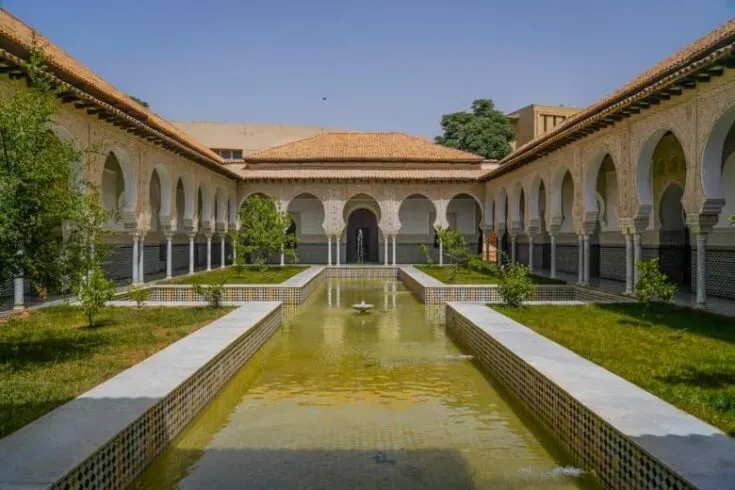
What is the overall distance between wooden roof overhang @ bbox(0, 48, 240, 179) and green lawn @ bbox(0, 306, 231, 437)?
108 inches

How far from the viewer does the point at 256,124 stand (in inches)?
1374

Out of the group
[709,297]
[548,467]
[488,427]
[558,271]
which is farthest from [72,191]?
[558,271]

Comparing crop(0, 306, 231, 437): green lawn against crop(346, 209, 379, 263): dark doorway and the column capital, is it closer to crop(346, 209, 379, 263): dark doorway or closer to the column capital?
the column capital

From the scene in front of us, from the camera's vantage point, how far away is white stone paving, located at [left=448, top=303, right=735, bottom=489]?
9.66 ft

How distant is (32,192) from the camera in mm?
5309

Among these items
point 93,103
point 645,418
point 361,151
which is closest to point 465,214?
point 361,151

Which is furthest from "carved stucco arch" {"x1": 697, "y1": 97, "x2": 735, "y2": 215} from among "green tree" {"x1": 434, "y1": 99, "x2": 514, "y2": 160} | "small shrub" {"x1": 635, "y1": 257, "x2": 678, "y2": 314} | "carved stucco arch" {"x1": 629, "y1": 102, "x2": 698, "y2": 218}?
"green tree" {"x1": 434, "y1": 99, "x2": 514, "y2": 160}

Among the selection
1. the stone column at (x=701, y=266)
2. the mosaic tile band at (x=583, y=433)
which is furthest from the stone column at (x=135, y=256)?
the stone column at (x=701, y=266)

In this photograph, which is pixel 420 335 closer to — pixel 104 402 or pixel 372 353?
pixel 372 353

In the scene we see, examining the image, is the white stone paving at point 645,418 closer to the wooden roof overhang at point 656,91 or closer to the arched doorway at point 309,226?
the wooden roof overhang at point 656,91

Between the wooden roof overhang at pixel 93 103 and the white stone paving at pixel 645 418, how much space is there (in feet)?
18.6

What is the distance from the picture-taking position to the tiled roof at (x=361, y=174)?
74.2ft

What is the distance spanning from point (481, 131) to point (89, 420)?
116ft

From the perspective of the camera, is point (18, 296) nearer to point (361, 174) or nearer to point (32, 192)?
point (32, 192)
